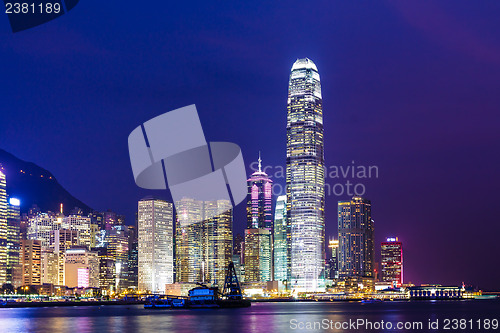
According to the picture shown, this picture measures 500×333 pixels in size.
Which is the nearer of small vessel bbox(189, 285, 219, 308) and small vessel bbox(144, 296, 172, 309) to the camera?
small vessel bbox(189, 285, 219, 308)

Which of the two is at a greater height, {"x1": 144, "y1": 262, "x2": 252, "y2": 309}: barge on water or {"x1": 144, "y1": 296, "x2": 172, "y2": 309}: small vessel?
{"x1": 144, "y1": 262, "x2": 252, "y2": 309}: barge on water

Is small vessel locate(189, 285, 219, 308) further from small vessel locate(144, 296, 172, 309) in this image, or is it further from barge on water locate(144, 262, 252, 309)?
small vessel locate(144, 296, 172, 309)

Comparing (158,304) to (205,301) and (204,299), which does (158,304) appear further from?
(205,301)

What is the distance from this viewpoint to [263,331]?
235 ft

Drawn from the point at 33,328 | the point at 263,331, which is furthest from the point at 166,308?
the point at 263,331

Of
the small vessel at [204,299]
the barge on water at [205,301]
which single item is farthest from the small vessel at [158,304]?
the small vessel at [204,299]

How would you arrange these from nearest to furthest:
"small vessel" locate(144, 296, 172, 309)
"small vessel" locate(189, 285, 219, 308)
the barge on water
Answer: "small vessel" locate(189, 285, 219, 308)
the barge on water
"small vessel" locate(144, 296, 172, 309)

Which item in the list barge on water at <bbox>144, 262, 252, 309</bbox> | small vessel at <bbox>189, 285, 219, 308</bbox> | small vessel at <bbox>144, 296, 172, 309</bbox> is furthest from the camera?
small vessel at <bbox>144, 296, 172, 309</bbox>

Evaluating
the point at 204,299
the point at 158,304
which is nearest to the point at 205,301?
the point at 204,299

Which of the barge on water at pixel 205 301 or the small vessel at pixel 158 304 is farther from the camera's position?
the small vessel at pixel 158 304

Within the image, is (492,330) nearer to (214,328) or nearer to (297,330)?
(297,330)

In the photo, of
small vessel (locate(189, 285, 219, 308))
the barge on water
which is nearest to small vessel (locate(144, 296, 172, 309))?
the barge on water

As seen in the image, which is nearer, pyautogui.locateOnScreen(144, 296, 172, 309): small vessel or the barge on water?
the barge on water

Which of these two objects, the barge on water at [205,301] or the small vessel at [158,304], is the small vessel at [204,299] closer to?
the barge on water at [205,301]
